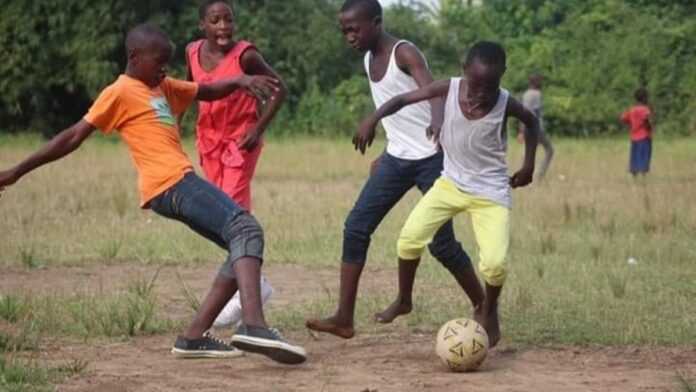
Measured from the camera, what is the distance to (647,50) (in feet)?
109

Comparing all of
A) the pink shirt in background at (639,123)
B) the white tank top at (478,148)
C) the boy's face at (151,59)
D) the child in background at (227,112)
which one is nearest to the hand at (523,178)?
the white tank top at (478,148)

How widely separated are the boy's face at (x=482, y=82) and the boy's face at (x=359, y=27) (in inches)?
27.8

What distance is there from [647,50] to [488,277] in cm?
2723

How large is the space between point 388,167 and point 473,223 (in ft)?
2.06

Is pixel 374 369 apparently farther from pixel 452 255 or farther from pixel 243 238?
pixel 452 255

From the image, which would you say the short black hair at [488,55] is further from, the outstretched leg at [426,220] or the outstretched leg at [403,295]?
the outstretched leg at [403,295]

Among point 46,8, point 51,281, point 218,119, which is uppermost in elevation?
point 46,8

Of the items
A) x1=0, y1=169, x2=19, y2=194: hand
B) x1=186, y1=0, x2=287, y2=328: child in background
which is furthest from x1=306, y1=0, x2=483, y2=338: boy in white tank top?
x1=0, y1=169, x2=19, y2=194: hand

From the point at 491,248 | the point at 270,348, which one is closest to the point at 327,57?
the point at 491,248

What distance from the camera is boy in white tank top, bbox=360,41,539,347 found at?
6984mm

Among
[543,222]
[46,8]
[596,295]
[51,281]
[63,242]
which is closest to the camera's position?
[596,295]

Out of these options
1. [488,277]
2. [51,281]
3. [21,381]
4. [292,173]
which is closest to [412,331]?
[488,277]

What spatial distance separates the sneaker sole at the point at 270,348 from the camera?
20.8 feet

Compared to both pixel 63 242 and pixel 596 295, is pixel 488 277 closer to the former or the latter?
pixel 596 295
